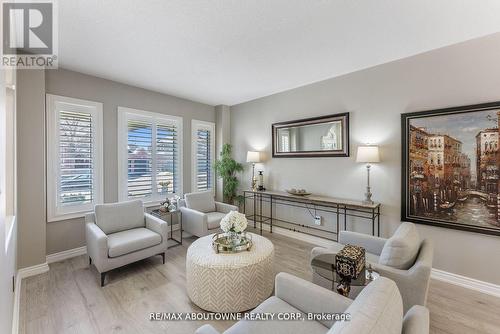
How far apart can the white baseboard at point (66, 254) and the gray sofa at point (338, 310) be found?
3.16m

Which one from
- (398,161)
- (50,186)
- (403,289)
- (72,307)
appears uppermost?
(398,161)

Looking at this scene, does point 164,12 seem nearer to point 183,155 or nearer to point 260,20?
point 260,20

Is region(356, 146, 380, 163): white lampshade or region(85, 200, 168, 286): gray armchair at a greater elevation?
region(356, 146, 380, 163): white lampshade

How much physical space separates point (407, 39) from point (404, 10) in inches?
23.4

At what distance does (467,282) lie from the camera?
251 cm

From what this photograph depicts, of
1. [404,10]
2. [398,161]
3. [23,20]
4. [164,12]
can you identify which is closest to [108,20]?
[164,12]

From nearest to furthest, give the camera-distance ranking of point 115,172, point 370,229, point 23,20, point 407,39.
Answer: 1. point 23,20
2. point 407,39
3. point 370,229
4. point 115,172

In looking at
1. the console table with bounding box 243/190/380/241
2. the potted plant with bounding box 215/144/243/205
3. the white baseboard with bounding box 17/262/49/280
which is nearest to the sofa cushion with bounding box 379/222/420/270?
the console table with bounding box 243/190/380/241

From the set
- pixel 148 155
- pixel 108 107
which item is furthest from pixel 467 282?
pixel 108 107

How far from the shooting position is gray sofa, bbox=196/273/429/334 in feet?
2.77

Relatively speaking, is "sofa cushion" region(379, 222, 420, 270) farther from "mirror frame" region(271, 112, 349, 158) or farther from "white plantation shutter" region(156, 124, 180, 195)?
"white plantation shutter" region(156, 124, 180, 195)

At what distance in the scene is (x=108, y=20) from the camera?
2080 mm

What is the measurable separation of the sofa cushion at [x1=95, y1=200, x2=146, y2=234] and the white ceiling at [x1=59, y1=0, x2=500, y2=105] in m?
1.98

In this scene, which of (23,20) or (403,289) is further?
(23,20)
